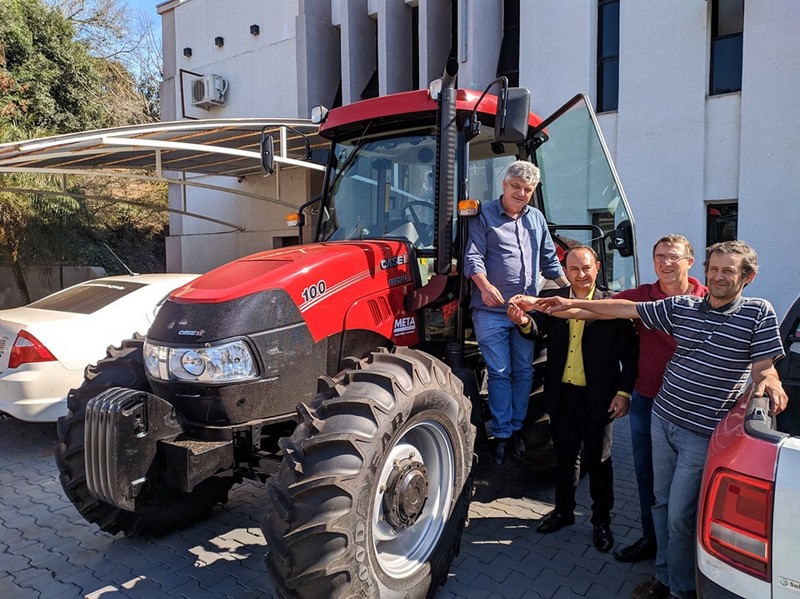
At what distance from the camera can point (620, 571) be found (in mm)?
3400

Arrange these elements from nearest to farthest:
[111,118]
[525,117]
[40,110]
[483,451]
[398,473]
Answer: [398,473], [525,117], [483,451], [40,110], [111,118]

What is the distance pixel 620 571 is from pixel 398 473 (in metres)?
1.47

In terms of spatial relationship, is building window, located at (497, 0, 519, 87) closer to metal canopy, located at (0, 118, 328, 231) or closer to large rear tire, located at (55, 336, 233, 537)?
metal canopy, located at (0, 118, 328, 231)

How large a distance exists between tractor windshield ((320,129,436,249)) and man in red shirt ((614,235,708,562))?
1266 millimetres

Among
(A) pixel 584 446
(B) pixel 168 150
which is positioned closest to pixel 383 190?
(A) pixel 584 446

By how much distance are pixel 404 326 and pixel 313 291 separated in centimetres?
69

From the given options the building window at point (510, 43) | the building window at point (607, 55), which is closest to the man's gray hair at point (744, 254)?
the building window at point (607, 55)

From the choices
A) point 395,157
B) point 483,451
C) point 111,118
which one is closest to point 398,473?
point 395,157

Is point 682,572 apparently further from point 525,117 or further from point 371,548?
point 525,117

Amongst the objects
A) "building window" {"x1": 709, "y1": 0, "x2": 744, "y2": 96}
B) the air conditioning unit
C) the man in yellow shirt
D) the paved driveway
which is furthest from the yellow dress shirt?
the air conditioning unit

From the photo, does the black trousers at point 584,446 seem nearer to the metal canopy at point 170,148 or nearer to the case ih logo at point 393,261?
the case ih logo at point 393,261

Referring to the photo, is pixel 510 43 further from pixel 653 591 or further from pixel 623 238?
pixel 653 591

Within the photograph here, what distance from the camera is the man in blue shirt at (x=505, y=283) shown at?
140 inches

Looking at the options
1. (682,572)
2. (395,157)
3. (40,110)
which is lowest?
(682,572)
